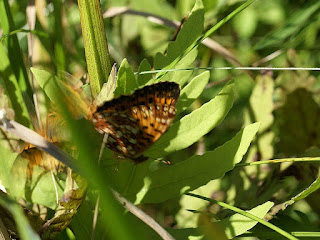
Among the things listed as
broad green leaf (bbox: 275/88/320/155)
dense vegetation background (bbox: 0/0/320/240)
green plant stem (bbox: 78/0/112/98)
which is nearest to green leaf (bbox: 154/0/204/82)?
dense vegetation background (bbox: 0/0/320/240)

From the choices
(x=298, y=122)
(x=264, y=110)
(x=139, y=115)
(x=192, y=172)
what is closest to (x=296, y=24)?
(x=298, y=122)

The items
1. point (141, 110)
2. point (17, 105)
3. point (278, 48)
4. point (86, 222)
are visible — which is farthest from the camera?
point (278, 48)

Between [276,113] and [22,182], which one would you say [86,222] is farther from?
[276,113]

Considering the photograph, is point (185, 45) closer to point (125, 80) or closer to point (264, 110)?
point (125, 80)

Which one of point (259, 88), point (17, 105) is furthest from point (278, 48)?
point (17, 105)

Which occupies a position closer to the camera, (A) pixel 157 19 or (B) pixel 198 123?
(B) pixel 198 123

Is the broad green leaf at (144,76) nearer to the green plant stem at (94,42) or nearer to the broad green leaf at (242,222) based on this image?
the green plant stem at (94,42)

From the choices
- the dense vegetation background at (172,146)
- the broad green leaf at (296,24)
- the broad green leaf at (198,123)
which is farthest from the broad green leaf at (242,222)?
the broad green leaf at (296,24)
